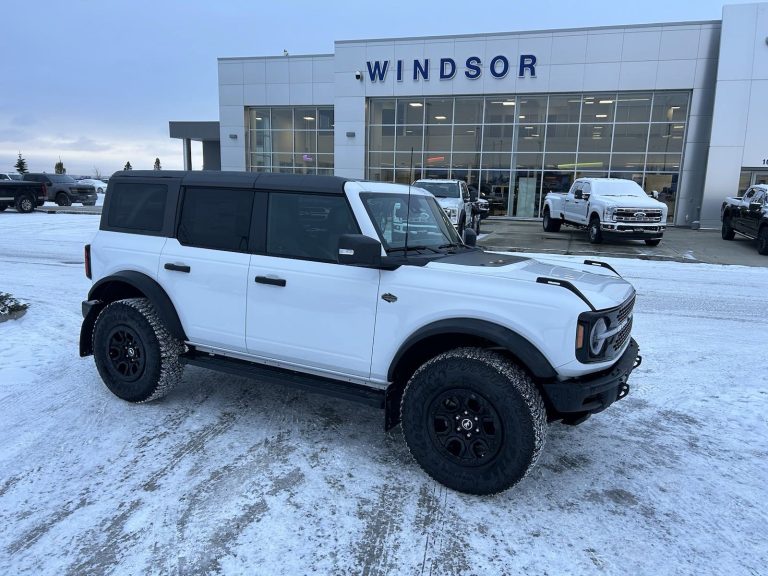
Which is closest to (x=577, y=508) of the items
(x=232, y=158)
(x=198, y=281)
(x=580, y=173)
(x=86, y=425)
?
(x=198, y=281)

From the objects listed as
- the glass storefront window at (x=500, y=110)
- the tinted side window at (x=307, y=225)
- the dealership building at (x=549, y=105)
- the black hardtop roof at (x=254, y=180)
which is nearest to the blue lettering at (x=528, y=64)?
the dealership building at (x=549, y=105)

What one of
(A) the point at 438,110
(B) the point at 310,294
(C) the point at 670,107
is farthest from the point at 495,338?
(C) the point at 670,107

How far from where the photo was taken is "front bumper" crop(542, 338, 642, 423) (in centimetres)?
302

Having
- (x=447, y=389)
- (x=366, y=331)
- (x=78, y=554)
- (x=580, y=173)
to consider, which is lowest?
(x=78, y=554)

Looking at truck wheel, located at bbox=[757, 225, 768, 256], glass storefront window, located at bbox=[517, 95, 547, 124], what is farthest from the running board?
glass storefront window, located at bbox=[517, 95, 547, 124]

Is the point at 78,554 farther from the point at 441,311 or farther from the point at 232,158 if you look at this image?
the point at 232,158

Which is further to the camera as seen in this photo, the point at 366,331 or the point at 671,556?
the point at 366,331

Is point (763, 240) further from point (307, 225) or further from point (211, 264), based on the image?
point (211, 264)

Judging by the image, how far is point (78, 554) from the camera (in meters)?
2.67

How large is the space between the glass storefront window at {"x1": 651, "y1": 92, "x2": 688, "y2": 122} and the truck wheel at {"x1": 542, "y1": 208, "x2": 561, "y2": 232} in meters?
8.93

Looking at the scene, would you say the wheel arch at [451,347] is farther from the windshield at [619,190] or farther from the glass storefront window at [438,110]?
the glass storefront window at [438,110]

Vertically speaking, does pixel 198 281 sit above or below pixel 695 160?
below

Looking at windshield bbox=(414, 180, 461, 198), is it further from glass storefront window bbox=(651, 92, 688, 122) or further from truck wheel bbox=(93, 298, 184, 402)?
glass storefront window bbox=(651, 92, 688, 122)

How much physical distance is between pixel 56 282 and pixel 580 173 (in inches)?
918
